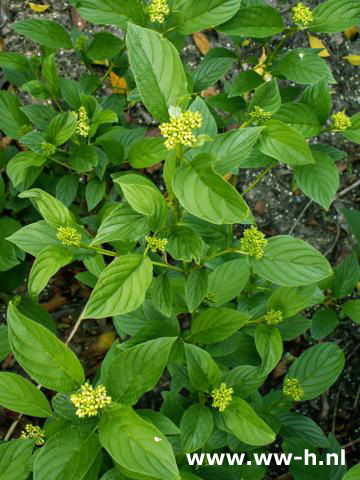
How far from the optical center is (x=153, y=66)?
133 cm

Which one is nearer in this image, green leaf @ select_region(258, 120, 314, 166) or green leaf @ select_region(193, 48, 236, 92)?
green leaf @ select_region(258, 120, 314, 166)

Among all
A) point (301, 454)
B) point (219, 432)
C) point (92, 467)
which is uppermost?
point (92, 467)

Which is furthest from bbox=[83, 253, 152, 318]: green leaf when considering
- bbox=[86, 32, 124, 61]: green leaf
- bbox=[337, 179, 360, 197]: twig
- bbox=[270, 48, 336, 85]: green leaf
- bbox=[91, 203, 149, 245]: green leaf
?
bbox=[337, 179, 360, 197]: twig

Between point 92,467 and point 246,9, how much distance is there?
1.75m

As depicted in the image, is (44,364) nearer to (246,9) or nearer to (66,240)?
(66,240)

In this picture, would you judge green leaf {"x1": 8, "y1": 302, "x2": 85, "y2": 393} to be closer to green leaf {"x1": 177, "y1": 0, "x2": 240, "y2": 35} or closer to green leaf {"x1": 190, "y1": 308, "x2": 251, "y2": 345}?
green leaf {"x1": 190, "y1": 308, "x2": 251, "y2": 345}

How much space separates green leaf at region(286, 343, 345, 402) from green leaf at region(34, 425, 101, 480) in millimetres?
1062

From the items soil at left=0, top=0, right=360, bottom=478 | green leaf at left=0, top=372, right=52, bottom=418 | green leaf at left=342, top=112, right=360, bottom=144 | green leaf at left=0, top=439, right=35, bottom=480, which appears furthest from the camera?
soil at left=0, top=0, right=360, bottom=478

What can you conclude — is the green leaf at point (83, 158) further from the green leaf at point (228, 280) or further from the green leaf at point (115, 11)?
the green leaf at point (228, 280)

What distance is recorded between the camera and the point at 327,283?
7.88ft

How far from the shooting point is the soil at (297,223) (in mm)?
2773

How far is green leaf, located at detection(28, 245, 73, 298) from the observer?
157cm

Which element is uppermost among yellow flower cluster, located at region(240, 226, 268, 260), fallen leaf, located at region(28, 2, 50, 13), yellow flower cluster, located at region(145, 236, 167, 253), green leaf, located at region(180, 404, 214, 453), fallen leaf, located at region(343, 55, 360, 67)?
fallen leaf, located at region(28, 2, 50, 13)

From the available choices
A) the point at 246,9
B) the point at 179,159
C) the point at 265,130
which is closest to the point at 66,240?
the point at 179,159
